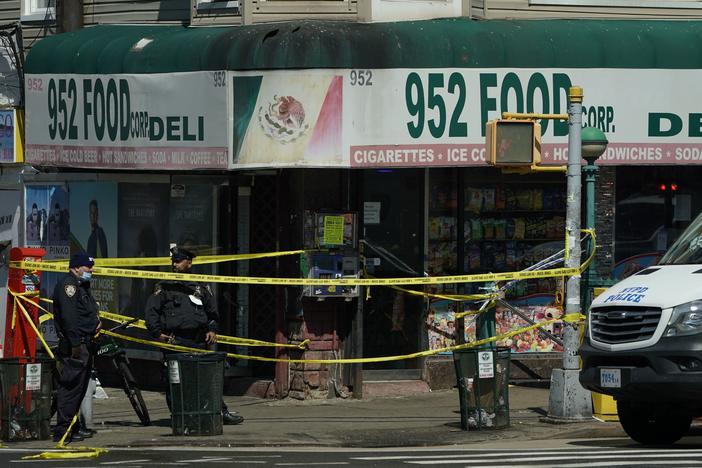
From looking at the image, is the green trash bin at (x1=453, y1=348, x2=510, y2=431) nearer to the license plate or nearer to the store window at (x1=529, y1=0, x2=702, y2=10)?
the license plate

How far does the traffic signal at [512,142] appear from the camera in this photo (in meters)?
15.8

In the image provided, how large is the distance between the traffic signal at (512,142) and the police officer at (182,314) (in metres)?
3.31

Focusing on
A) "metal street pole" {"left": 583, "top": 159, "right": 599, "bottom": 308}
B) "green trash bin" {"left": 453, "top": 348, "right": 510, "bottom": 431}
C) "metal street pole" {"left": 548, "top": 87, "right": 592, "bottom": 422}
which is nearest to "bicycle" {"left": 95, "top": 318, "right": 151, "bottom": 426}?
"green trash bin" {"left": 453, "top": 348, "right": 510, "bottom": 431}

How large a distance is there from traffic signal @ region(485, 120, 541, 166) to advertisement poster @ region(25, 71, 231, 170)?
3.30 metres

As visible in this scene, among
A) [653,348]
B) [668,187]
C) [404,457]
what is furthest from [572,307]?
[668,187]

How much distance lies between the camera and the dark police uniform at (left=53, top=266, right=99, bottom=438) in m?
14.8

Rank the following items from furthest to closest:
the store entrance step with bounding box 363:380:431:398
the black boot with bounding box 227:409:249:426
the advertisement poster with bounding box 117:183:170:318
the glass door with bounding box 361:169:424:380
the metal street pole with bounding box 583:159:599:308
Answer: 1. the advertisement poster with bounding box 117:183:170:318
2. the glass door with bounding box 361:169:424:380
3. the store entrance step with bounding box 363:380:431:398
4. the metal street pole with bounding box 583:159:599:308
5. the black boot with bounding box 227:409:249:426

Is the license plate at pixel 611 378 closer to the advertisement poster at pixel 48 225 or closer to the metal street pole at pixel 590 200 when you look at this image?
the metal street pole at pixel 590 200

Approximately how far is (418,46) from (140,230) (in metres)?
4.60

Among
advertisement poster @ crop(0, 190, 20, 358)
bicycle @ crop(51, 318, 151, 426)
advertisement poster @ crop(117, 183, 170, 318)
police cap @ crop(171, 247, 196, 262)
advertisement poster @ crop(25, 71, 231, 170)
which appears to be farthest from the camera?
advertisement poster @ crop(0, 190, 20, 358)

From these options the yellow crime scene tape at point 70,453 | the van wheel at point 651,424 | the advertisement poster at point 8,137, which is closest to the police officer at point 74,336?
the yellow crime scene tape at point 70,453

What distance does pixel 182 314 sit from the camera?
16062 millimetres

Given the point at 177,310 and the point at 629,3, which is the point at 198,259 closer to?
the point at 177,310

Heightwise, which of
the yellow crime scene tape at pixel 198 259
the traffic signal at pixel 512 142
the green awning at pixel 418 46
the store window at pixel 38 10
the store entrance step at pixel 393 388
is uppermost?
the store window at pixel 38 10
